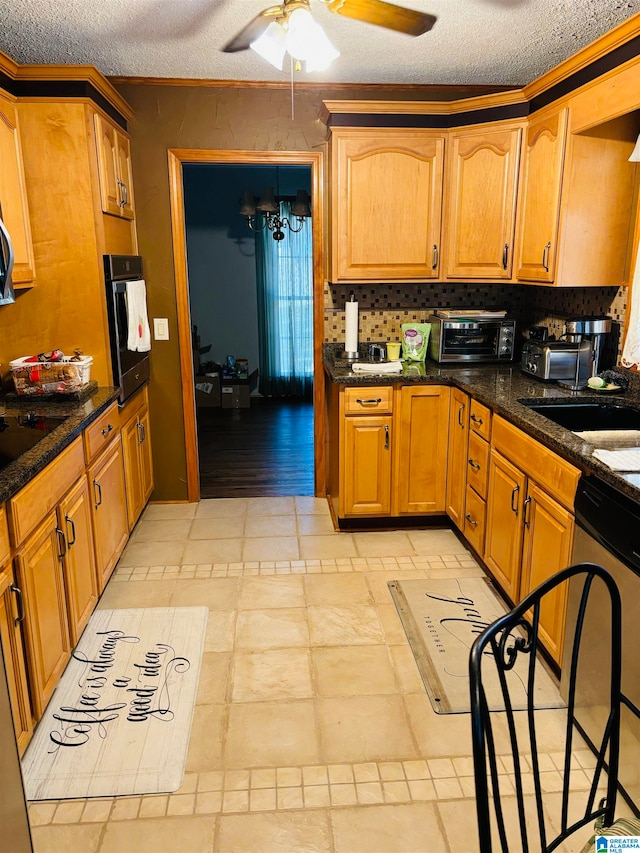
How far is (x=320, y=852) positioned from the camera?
1.72m

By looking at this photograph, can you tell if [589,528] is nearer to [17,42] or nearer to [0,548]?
[0,548]

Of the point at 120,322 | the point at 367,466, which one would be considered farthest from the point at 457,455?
the point at 120,322

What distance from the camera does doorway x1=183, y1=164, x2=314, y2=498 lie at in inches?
256

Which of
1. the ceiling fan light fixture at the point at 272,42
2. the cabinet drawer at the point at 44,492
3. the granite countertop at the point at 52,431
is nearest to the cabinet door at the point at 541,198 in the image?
the ceiling fan light fixture at the point at 272,42

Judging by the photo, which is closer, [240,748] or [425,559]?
[240,748]

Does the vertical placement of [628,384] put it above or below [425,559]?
above

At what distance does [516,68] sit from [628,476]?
254 centimetres

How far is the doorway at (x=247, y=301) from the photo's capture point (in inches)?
256

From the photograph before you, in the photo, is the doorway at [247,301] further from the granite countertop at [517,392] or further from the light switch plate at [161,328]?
the granite countertop at [517,392]

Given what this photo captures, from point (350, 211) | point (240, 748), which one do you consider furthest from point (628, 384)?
point (240, 748)

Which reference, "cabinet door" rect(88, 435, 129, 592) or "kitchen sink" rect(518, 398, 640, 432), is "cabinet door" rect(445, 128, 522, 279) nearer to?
"kitchen sink" rect(518, 398, 640, 432)

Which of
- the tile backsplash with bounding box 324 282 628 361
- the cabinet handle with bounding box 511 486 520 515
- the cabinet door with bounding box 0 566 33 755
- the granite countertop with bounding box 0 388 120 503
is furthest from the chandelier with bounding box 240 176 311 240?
the cabinet door with bounding box 0 566 33 755

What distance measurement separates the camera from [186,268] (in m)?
3.89

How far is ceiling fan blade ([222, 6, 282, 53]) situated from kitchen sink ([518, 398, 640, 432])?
175 centimetres
